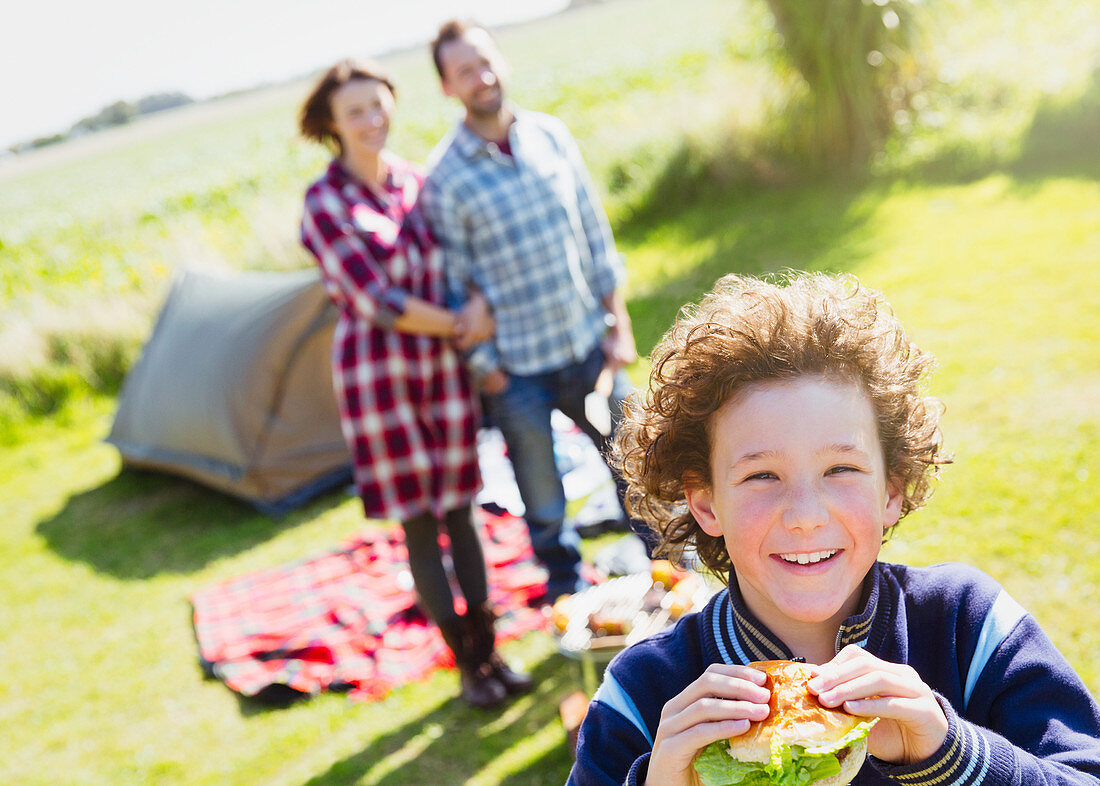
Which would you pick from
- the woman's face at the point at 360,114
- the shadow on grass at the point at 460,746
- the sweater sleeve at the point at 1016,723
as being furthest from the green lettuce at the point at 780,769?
the woman's face at the point at 360,114

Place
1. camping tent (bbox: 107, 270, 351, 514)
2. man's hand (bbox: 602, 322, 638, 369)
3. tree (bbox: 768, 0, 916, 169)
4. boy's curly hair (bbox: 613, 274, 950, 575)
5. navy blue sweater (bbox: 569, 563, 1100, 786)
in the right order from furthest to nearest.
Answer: tree (bbox: 768, 0, 916, 169) < camping tent (bbox: 107, 270, 351, 514) < man's hand (bbox: 602, 322, 638, 369) < boy's curly hair (bbox: 613, 274, 950, 575) < navy blue sweater (bbox: 569, 563, 1100, 786)

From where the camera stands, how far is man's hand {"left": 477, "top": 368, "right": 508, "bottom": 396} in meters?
3.53

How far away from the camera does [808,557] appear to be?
4.47 ft

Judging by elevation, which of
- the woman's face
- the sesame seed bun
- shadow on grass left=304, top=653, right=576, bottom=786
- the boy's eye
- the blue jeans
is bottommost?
shadow on grass left=304, top=653, right=576, bottom=786

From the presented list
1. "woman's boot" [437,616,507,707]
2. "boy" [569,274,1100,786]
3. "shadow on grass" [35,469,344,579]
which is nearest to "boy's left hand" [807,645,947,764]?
"boy" [569,274,1100,786]

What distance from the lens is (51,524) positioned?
677 centimetres

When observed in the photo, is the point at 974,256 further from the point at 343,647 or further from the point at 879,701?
the point at 879,701

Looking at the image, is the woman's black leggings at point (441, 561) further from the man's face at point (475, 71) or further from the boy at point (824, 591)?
the boy at point (824, 591)

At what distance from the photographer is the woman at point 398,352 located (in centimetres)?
327

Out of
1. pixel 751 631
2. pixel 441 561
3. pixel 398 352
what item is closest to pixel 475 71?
pixel 398 352

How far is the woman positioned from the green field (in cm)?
48

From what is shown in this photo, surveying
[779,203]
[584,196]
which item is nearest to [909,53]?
[779,203]

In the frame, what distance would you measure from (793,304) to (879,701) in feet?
2.28

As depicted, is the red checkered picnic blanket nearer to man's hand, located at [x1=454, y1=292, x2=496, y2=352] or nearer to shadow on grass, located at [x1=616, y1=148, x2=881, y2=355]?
man's hand, located at [x1=454, y1=292, x2=496, y2=352]
